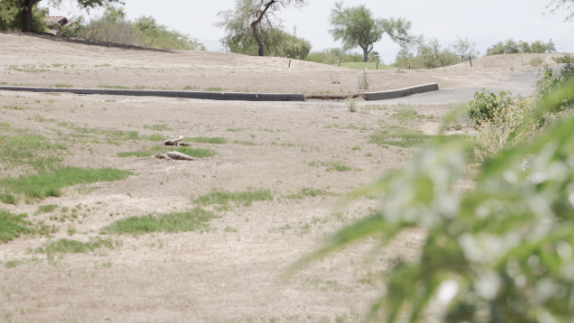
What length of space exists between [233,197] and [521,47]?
56573mm

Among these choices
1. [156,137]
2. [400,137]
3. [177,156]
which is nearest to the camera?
[177,156]

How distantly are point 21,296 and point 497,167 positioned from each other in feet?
14.8

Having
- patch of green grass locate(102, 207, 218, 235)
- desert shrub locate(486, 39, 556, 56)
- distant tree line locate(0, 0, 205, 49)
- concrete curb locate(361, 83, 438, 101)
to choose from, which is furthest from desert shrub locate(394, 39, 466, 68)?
patch of green grass locate(102, 207, 218, 235)

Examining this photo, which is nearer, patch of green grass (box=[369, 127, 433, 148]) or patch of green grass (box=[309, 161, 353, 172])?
patch of green grass (box=[309, 161, 353, 172])

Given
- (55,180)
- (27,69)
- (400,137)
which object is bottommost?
(55,180)

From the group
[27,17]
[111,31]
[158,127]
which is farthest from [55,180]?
[111,31]

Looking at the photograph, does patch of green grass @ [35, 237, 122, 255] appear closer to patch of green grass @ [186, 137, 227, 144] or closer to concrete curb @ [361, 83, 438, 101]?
patch of green grass @ [186, 137, 227, 144]

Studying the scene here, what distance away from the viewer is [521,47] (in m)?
57.6

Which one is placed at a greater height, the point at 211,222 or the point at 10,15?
the point at 10,15

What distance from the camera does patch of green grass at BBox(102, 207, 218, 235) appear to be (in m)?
6.20

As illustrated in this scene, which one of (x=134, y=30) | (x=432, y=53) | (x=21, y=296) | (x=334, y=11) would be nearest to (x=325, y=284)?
(x=21, y=296)

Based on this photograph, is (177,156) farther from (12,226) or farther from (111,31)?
(111,31)

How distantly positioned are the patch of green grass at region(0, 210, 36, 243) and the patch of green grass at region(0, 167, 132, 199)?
0.90m

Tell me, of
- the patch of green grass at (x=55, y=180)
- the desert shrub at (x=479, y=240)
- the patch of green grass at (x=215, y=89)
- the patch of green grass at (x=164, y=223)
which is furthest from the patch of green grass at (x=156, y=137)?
the desert shrub at (x=479, y=240)
